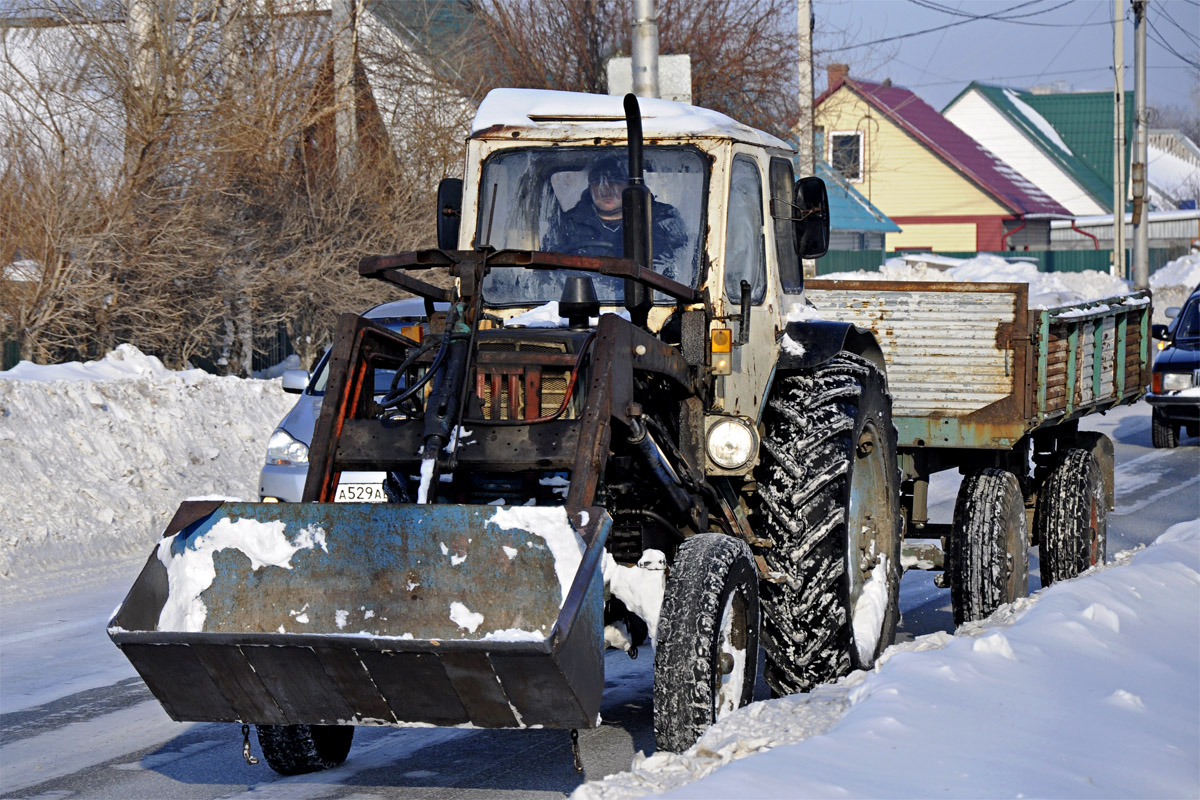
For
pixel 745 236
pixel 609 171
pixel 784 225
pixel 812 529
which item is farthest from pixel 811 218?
pixel 812 529

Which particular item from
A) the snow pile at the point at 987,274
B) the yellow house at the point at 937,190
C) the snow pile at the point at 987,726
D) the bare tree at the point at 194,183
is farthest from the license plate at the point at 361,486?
the yellow house at the point at 937,190

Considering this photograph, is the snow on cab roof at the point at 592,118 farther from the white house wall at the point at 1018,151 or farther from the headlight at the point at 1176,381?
the white house wall at the point at 1018,151

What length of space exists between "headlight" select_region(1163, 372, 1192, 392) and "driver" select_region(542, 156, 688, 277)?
13.1 metres

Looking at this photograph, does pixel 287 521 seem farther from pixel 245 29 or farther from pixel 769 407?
pixel 245 29

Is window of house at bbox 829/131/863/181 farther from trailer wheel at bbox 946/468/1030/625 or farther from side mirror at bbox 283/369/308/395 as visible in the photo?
trailer wheel at bbox 946/468/1030/625

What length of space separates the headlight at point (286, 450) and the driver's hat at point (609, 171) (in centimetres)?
475

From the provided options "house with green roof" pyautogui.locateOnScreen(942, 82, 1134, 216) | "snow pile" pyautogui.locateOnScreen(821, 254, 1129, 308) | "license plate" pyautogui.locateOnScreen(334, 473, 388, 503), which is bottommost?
"license plate" pyautogui.locateOnScreen(334, 473, 388, 503)

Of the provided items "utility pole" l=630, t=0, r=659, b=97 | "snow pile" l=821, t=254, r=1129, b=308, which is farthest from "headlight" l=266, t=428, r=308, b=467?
"snow pile" l=821, t=254, r=1129, b=308

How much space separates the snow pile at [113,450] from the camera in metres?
11.0

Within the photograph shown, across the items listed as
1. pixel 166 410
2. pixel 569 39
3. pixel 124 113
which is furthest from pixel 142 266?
pixel 569 39

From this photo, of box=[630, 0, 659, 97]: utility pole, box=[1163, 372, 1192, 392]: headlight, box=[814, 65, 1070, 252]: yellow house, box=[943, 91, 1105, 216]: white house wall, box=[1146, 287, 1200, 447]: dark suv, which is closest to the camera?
box=[630, 0, 659, 97]: utility pole

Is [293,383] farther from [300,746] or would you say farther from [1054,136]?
[1054,136]

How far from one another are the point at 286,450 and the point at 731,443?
5.38 meters

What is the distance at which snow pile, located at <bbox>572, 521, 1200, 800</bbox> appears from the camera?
4.07 m
